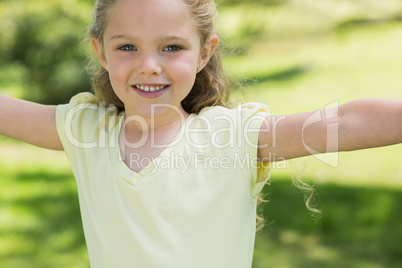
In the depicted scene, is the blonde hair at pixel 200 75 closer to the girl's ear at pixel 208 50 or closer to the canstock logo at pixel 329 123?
the girl's ear at pixel 208 50

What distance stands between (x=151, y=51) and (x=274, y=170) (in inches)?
152

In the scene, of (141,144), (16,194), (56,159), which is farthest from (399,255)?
(56,159)

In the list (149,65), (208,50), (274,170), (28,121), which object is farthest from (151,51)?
(274,170)

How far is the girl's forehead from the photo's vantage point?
174 centimetres

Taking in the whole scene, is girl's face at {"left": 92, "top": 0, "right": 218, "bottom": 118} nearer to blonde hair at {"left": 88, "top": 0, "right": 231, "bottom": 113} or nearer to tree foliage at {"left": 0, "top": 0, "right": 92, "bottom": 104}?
blonde hair at {"left": 88, "top": 0, "right": 231, "bottom": 113}

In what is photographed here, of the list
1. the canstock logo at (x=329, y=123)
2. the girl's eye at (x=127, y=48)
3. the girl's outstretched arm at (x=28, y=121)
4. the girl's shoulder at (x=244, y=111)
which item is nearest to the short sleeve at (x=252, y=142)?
the girl's shoulder at (x=244, y=111)

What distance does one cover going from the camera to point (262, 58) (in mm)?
11016

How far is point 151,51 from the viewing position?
1755 millimetres

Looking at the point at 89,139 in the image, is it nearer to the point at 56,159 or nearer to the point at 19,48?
the point at 56,159

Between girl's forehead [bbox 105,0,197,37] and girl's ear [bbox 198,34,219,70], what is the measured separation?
0.14 meters

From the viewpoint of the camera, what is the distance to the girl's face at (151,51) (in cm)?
175

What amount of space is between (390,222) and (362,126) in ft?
9.95

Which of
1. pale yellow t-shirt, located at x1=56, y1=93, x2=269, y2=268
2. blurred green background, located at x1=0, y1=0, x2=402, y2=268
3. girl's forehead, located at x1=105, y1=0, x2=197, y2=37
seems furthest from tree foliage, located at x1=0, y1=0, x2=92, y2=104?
pale yellow t-shirt, located at x1=56, y1=93, x2=269, y2=268

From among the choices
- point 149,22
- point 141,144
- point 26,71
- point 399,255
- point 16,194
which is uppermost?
point 26,71
